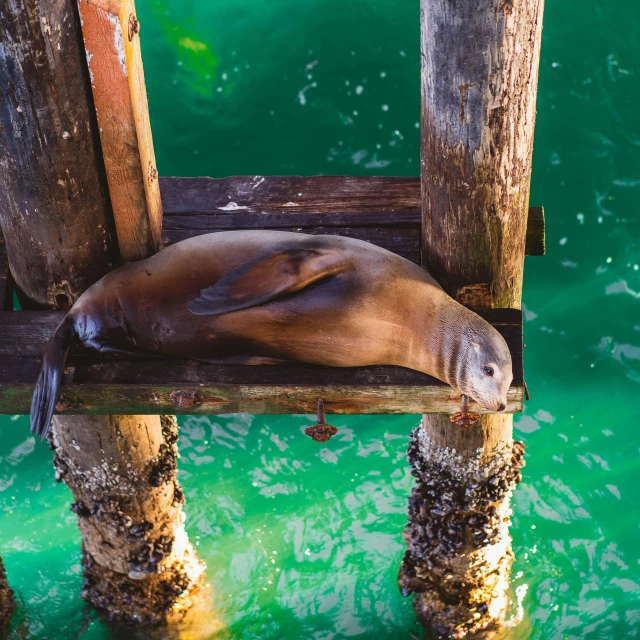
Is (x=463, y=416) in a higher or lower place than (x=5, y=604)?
higher

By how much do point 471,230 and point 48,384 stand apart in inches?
64.7

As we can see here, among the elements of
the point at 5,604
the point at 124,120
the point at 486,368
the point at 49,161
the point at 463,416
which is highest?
the point at 124,120

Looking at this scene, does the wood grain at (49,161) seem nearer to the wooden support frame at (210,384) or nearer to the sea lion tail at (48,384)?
the wooden support frame at (210,384)

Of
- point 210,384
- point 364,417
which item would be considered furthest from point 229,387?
point 364,417

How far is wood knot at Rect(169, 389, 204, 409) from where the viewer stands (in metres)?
3.48

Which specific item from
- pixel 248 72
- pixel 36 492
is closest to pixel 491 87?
pixel 36 492

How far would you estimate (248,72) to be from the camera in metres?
8.30

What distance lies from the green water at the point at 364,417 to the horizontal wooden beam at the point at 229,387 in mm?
2334

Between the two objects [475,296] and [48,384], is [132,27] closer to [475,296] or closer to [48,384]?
[48,384]

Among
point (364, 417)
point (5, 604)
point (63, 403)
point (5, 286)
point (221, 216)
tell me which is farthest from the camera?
point (364, 417)

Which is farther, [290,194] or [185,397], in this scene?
[290,194]

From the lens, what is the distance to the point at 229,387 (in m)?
3.47

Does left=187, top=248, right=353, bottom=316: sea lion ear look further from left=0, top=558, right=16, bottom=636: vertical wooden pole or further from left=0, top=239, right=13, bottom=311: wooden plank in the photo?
left=0, top=558, right=16, bottom=636: vertical wooden pole

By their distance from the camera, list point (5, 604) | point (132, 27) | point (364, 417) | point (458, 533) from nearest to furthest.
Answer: point (132, 27), point (458, 533), point (5, 604), point (364, 417)
